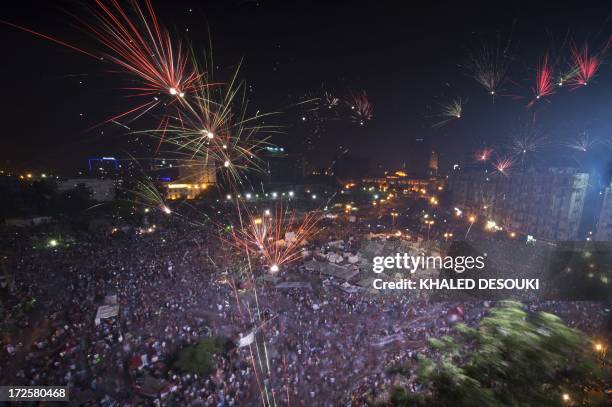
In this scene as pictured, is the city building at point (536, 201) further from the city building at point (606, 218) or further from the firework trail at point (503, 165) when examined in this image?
the city building at point (606, 218)

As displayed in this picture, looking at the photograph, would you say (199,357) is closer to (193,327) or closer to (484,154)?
(193,327)

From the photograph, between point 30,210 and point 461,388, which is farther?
point 30,210

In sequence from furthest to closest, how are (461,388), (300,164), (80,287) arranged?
(300,164), (80,287), (461,388)

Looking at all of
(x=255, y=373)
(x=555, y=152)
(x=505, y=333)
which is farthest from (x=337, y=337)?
(x=555, y=152)

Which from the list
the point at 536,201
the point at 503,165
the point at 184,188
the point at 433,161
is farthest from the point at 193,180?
the point at 433,161

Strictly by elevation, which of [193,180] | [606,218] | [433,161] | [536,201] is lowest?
[606,218]

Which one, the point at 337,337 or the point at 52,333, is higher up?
the point at 52,333

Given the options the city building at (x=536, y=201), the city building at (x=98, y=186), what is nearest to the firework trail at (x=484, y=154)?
the city building at (x=536, y=201)

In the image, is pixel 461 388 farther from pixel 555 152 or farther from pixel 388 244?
pixel 555 152
